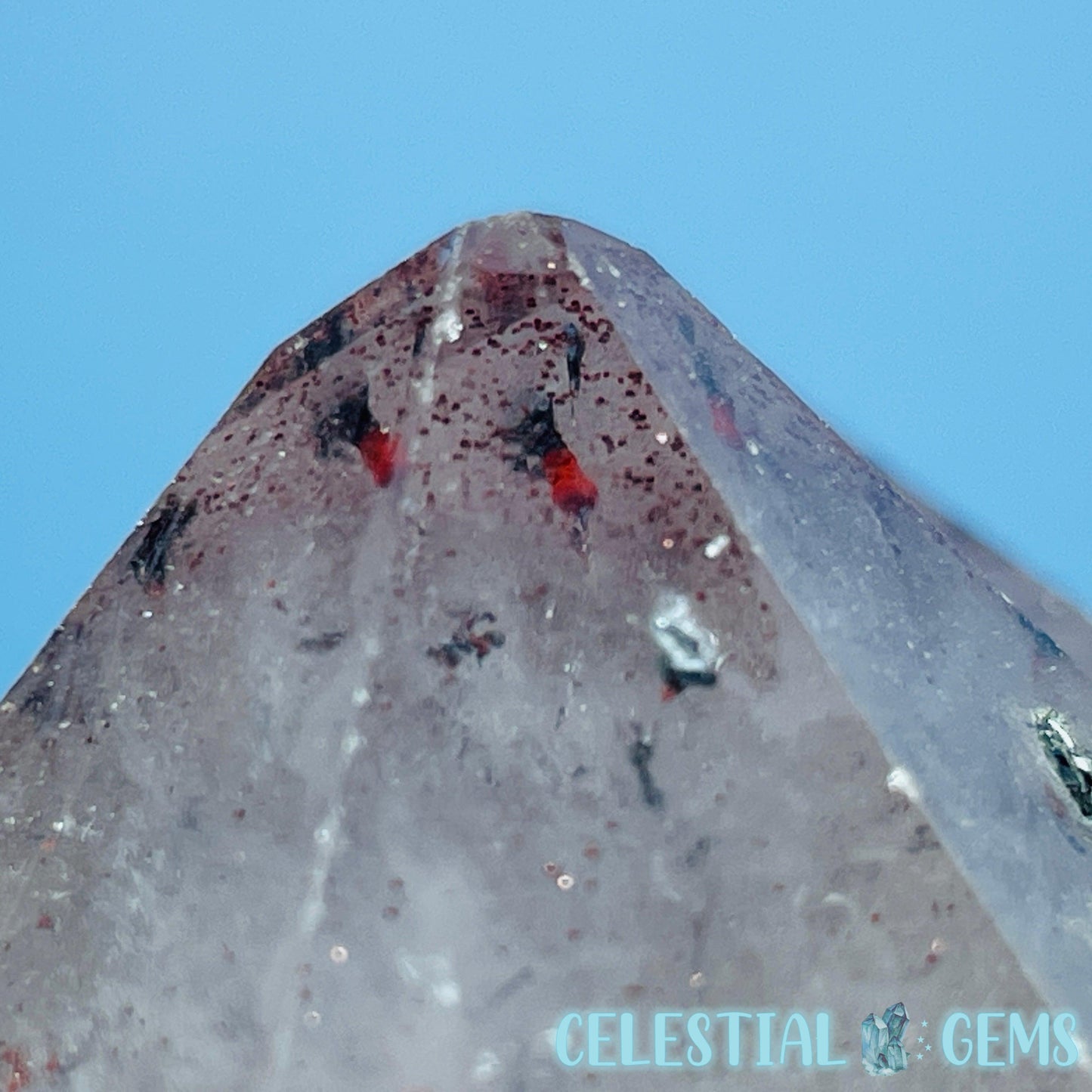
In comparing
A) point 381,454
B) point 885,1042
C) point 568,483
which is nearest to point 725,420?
point 568,483

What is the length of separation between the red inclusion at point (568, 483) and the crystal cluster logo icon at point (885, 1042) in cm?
34

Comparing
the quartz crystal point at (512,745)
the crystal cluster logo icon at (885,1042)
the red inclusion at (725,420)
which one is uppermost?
the red inclusion at (725,420)

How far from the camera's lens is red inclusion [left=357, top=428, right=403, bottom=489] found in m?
0.77

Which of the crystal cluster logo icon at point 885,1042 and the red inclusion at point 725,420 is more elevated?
the red inclusion at point 725,420

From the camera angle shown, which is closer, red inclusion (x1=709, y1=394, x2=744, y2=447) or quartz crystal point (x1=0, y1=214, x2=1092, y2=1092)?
quartz crystal point (x1=0, y1=214, x2=1092, y2=1092)

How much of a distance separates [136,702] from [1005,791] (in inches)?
21.7

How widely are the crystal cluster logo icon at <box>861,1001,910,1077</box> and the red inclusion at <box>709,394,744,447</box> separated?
1.16 feet

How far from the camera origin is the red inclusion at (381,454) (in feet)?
2.52

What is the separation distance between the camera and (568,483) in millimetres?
757

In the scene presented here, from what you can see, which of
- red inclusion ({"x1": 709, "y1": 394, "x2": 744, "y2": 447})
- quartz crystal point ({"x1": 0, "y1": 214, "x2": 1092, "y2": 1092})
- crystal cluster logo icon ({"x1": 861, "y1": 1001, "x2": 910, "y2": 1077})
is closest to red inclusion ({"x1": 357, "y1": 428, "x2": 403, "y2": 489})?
quartz crystal point ({"x1": 0, "y1": 214, "x2": 1092, "y2": 1092})

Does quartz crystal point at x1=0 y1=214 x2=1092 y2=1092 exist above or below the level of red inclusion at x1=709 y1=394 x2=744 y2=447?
below

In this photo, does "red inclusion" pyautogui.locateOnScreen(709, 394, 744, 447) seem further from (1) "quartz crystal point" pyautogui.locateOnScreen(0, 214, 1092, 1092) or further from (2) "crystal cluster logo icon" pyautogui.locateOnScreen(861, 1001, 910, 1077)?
(2) "crystal cluster logo icon" pyautogui.locateOnScreen(861, 1001, 910, 1077)

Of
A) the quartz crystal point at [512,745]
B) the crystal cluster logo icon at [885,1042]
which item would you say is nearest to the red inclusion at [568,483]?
the quartz crystal point at [512,745]

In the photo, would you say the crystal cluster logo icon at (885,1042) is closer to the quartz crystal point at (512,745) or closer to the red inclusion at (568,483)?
the quartz crystal point at (512,745)
